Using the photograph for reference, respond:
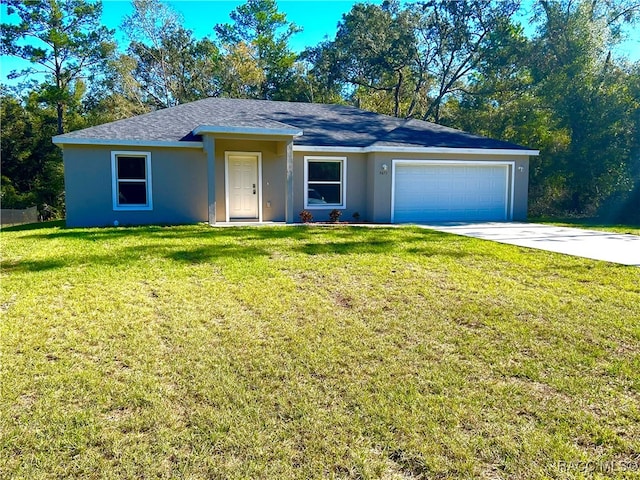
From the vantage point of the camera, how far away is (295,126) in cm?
1541

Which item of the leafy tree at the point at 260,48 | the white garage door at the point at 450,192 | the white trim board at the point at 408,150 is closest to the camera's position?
the white trim board at the point at 408,150

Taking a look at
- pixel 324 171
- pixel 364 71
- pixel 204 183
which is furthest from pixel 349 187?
pixel 364 71

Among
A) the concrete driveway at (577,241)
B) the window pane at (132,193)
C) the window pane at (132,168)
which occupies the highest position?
the window pane at (132,168)

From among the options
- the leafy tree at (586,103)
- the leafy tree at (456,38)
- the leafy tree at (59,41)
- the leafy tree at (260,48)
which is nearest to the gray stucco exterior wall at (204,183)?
the leafy tree at (586,103)

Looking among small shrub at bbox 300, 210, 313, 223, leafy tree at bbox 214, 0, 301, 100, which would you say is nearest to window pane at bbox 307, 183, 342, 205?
small shrub at bbox 300, 210, 313, 223

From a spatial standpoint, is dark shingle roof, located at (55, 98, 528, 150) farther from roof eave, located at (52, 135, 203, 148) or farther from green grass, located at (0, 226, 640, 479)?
green grass, located at (0, 226, 640, 479)

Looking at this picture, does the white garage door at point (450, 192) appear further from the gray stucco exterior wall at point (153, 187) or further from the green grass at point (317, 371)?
→ the green grass at point (317, 371)

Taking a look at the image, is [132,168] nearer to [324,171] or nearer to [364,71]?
[324,171]

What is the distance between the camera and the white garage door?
49.3 feet

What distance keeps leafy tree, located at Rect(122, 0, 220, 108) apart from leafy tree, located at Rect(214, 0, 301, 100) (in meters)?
1.73

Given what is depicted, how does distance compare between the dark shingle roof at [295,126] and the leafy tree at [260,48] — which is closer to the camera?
the dark shingle roof at [295,126]

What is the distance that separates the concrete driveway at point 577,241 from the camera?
795cm

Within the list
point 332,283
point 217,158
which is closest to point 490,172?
point 217,158

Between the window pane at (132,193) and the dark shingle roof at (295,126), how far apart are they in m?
1.27
